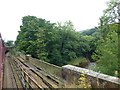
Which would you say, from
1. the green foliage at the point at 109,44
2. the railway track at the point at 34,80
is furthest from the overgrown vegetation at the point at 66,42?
the railway track at the point at 34,80

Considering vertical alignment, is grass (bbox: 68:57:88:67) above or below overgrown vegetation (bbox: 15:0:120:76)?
below

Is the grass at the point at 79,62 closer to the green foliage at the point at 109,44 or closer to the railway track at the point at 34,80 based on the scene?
the green foliage at the point at 109,44

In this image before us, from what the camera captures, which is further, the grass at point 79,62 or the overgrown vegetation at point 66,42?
the grass at point 79,62

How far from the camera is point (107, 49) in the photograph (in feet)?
92.9

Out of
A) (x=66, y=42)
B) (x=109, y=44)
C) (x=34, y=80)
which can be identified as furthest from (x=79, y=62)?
(x=34, y=80)

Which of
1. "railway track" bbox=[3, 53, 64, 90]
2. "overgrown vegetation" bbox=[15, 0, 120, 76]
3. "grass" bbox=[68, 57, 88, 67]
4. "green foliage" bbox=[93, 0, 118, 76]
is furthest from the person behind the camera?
"grass" bbox=[68, 57, 88, 67]

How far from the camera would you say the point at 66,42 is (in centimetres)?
4062

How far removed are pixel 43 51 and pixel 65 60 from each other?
490cm

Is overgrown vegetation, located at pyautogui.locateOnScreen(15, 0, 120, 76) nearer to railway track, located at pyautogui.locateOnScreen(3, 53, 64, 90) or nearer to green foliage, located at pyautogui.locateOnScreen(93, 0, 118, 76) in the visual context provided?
green foliage, located at pyautogui.locateOnScreen(93, 0, 118, 76)

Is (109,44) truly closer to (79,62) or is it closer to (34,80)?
(79,62)

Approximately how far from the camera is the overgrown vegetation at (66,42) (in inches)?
1124

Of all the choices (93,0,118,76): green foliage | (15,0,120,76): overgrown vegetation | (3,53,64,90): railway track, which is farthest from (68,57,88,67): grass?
(3,53,64,90): railway track

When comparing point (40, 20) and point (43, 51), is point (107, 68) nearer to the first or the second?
point (43, 51)

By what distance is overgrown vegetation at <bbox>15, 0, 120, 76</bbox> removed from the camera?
28547 mm
